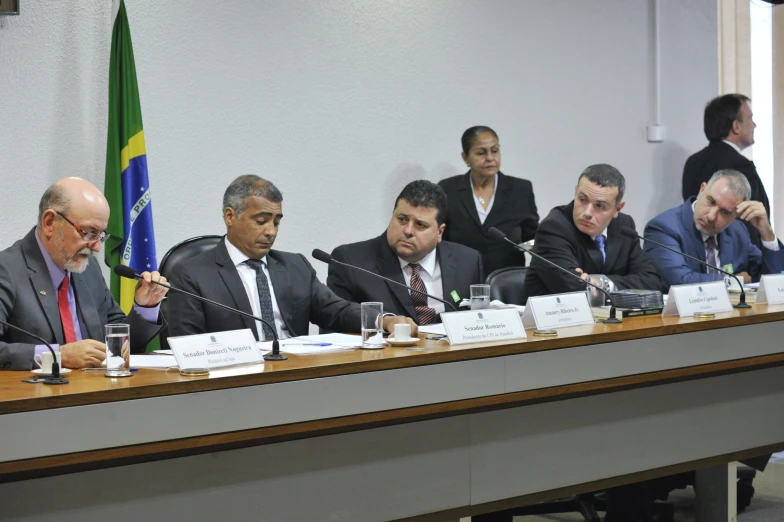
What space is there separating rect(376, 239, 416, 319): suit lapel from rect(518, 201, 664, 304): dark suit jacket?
1.84ft

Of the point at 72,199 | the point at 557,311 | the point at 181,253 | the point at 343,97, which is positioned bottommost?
the point at 557,311

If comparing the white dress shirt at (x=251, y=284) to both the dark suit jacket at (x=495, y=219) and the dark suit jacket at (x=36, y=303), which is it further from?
the dark suit jacket at (x=495, y=219)

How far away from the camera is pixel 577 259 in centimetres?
401

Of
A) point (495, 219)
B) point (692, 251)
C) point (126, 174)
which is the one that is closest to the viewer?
point (126, 174)

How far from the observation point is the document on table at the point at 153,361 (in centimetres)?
229

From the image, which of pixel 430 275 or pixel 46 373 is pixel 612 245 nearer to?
pixel 430 275

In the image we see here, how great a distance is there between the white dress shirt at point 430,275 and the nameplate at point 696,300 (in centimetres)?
93

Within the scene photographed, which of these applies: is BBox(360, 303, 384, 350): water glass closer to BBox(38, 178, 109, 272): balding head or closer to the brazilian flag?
BBox(38, 178, 109, 272): balding head

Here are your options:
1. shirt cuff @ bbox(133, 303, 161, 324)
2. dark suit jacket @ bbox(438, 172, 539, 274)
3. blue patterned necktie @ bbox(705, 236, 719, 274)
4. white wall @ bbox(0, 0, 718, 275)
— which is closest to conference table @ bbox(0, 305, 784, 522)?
shirt cuff @ bbox(133, 303, 161, 324)

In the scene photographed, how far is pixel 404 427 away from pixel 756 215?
8.97 feet

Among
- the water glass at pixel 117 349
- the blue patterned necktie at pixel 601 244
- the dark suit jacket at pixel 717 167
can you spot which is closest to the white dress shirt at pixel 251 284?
the water glass at pixel 117 349

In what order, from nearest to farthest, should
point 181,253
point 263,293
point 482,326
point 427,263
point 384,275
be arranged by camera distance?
point 482,326
point 263,293
point 181,253
point 384,275
point 427,263

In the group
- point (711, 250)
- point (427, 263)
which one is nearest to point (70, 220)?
point (427, 263)

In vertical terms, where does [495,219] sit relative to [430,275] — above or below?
above
